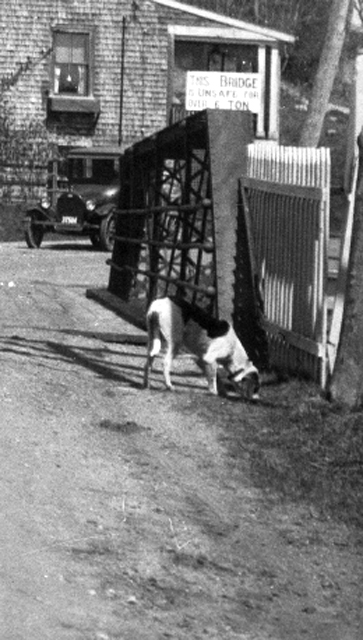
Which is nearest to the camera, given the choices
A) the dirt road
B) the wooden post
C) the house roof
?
the dirt road

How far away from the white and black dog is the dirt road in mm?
240

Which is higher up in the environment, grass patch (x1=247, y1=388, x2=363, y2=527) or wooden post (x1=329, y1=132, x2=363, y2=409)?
wooden post (x1=329, y1=132, x2=363, y2=409)

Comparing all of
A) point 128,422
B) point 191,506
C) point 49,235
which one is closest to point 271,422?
point 128,422

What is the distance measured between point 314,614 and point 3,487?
6.87ft

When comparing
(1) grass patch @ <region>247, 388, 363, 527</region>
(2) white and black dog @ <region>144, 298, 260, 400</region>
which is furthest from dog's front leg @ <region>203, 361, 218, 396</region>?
(1) grass patch @ <region>247, 388, 363, 527</region>

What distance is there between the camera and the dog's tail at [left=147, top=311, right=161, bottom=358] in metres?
10.8

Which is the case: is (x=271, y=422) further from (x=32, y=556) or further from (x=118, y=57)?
(x=118, y=57)

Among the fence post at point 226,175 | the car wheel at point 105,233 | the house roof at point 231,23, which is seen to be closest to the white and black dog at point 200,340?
the fence post at point 226,175

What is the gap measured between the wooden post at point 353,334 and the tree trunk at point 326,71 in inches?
307

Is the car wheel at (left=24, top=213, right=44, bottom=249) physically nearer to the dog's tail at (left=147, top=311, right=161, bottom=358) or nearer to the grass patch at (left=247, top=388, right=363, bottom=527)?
the dog's tail at (left=147, top=311, right=161, bottom=358)

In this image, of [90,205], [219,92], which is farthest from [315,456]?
[90,205]

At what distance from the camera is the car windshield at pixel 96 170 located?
1131 inches

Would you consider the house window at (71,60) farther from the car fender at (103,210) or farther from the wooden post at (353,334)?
the wooden post at (353,334)

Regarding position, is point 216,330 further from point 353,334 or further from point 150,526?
point 150,526
